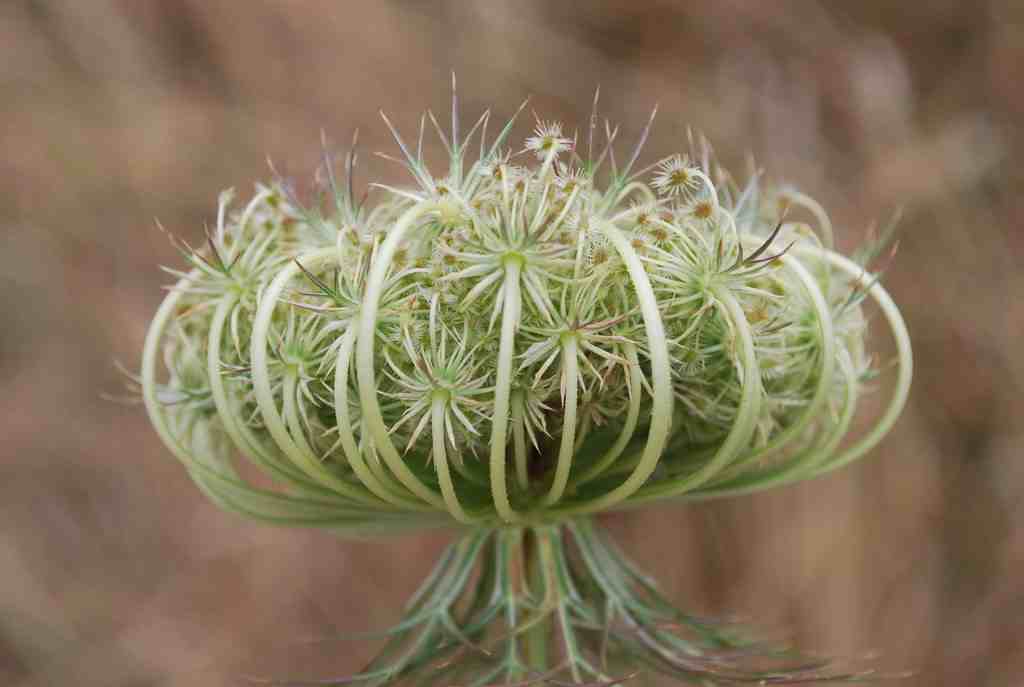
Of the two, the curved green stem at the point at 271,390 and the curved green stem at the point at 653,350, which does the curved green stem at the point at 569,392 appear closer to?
the curved green stem at the point at 653,350

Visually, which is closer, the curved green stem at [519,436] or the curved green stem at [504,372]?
the curved green stem at [504,372]

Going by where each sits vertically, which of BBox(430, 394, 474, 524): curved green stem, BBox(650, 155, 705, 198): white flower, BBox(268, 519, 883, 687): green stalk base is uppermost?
BBox(650, 155, 705, 198): white flower

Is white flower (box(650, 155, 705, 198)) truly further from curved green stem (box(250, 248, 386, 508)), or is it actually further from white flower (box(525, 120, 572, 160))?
curved green stem (box(250, 248, 386, 508))

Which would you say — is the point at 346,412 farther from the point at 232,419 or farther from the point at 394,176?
the point at 394,176

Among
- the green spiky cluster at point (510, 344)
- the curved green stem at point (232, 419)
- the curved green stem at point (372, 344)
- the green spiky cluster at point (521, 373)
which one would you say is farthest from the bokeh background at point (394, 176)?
the curved green stem at point (372, 344)

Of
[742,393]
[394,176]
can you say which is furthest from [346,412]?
[394,176]

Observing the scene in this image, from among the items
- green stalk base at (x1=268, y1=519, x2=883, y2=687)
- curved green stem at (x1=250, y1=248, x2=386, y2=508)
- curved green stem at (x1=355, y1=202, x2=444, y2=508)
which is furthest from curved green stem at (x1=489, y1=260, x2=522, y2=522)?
green stalk base at (x1=268, y1=519, x2=883, y2=687)

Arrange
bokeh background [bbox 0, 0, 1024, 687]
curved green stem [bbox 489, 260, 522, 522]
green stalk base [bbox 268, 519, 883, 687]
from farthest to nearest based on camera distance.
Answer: bokeh background [bbox 0, 0, 1024, 687] < green stalk base [bbox 268, 519, 883, 687] < curved green stem [bbox 489, 260, 522, 522]
